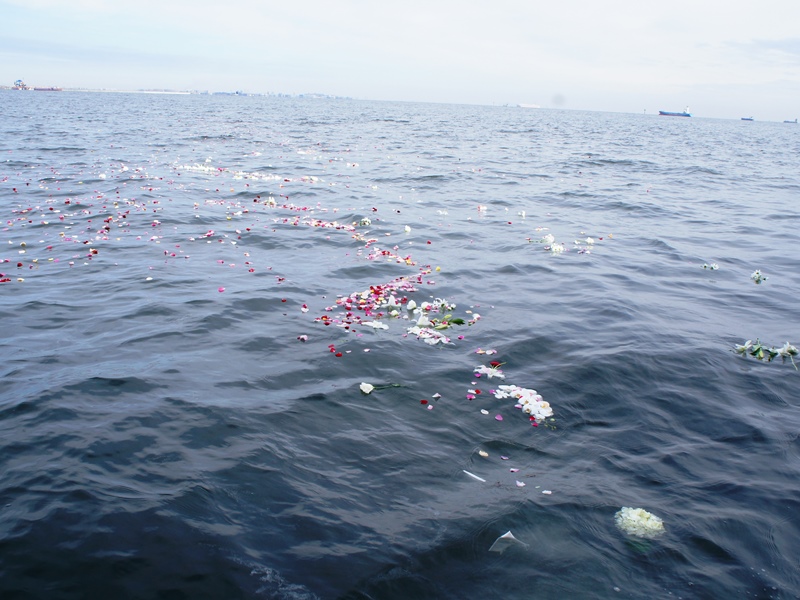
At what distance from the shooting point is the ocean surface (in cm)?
486

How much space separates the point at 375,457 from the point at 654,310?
296 inches

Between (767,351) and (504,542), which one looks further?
(767,351)

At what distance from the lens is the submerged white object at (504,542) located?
507 centimetres

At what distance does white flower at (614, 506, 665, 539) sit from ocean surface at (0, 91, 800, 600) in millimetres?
72

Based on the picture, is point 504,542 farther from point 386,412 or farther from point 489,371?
point 489,371

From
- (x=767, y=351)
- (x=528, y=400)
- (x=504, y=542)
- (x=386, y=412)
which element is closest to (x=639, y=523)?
(x=504, y=542)

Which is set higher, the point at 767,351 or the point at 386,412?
the point at 767,351

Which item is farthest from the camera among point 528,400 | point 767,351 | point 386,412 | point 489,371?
point 767,351

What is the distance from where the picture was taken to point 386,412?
287 inches

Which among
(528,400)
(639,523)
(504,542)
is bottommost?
(504,542)

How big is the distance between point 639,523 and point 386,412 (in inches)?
130

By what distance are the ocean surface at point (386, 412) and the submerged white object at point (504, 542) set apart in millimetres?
64

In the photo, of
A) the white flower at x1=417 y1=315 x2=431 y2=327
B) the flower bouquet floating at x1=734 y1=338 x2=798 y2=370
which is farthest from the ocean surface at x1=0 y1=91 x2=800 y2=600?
the white flower at x1=417 y1=315 x2=431 y2=327

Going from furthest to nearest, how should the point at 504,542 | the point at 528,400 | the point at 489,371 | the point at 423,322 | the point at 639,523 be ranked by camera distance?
the point at 423,322
the point at 489,371
the point at 528,400
the point at 639,523
the point at 504,542
